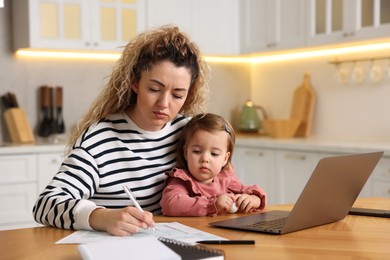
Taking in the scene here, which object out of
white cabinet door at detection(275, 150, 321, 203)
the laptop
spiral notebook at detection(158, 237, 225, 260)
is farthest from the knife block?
spiral notebook at detection(158, 237, 225, 260)

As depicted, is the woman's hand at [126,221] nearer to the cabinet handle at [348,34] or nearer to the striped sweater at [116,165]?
the striped sweater at [116,165]

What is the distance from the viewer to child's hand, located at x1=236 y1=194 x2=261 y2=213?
190 cm

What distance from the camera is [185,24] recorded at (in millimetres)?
4812

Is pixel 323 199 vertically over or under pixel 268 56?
under

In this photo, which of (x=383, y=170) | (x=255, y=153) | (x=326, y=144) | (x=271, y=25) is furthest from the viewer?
(x=271, y=25)

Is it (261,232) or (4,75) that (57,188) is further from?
(4,75)

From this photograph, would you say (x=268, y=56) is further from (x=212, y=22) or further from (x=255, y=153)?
(x=255, y=153)

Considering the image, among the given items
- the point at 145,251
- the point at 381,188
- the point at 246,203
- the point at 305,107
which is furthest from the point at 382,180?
the point at 145,251

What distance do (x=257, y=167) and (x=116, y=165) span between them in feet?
8.37

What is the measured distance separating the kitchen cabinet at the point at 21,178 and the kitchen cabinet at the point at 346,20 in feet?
6.38

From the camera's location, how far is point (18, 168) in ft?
13.0

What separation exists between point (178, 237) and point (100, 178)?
1.81ft

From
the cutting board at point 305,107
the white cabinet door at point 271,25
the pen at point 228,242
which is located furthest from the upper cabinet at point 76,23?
the pen at point 228,242

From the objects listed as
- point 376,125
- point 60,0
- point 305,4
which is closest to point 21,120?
point 60,0
